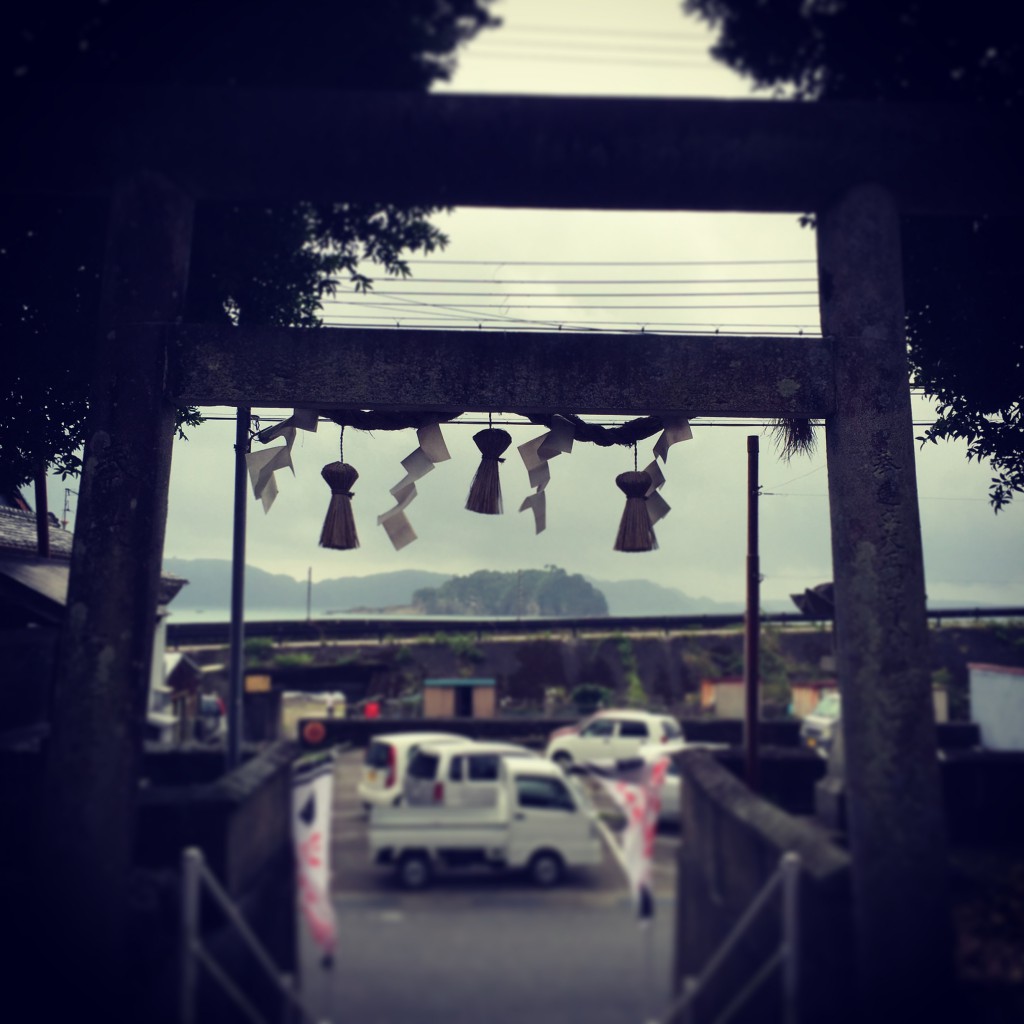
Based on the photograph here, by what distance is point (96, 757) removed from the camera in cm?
452

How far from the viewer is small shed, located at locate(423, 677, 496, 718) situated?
534 cm

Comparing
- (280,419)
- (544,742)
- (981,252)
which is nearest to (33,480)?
(280,419)

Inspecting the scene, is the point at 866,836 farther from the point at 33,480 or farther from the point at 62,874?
the point at 33,480

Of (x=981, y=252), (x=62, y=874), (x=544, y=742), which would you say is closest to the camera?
(x=62, y=874)

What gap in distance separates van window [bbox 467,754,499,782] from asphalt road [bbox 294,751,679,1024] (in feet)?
1.64

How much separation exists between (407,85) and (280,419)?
2470 mm

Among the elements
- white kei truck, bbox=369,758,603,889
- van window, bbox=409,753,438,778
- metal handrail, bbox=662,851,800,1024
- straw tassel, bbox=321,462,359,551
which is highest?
straw tassel, bbox=321,462,359,551

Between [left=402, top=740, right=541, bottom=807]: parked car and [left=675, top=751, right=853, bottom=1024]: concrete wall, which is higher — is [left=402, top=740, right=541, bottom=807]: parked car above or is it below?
above

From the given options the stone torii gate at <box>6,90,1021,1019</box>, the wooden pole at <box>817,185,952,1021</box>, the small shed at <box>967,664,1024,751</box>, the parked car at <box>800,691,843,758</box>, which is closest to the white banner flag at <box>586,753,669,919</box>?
the wooden pole at <box>817,185,952,1021</box>

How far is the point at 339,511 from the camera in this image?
542cm

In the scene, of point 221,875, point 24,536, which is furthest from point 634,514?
point 24,536

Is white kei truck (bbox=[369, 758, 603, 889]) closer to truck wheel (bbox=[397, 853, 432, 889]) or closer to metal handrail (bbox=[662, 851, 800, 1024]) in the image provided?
truck wheel (bbox=[397, 853, 432, 889])

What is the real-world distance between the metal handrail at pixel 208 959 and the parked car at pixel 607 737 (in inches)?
72.5

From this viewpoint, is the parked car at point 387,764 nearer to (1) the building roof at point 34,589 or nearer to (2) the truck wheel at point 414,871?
(2) the truck wheel at point 414,871
